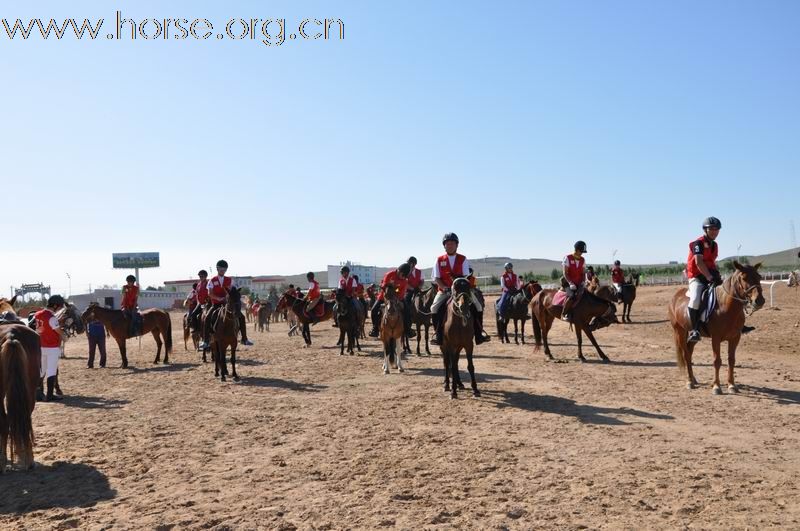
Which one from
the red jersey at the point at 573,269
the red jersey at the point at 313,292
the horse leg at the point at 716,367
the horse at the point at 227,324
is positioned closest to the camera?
the horse leg at the point at 716,367

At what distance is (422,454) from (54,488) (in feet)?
12.5

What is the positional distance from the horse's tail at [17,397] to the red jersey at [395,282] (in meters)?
8.11

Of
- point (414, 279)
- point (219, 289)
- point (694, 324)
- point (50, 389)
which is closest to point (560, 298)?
point (414, 279)

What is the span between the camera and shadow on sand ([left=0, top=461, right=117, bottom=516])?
561 centimetres

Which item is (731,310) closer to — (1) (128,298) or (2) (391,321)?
(2) (391,321)

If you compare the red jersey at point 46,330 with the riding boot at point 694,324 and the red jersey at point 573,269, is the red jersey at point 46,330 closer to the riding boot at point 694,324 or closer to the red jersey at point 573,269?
the red jersey at point 573,269

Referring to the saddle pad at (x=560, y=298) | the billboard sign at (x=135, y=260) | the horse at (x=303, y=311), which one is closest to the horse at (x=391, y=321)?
the saddle pad at (x=560, y=298)

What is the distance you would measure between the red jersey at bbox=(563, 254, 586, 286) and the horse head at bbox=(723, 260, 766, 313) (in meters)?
4.83

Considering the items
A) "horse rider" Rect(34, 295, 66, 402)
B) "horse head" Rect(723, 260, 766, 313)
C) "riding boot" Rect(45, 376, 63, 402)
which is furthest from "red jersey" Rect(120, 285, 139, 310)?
"horse head" Rect(723, 260, 766, 313)

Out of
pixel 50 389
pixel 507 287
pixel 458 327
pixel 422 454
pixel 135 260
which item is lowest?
pixel 422 454

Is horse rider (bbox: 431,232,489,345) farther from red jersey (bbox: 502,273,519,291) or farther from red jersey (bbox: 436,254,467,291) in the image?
red jersey (bbox: 502,273,519,291)

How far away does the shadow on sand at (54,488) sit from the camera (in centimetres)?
561

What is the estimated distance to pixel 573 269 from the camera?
14.5 metres

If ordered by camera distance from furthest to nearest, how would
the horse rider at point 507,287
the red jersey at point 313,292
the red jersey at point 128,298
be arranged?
the red jersey at point 313,292 → the horse rider at point 507,287 → the red jersey at point 128,298
